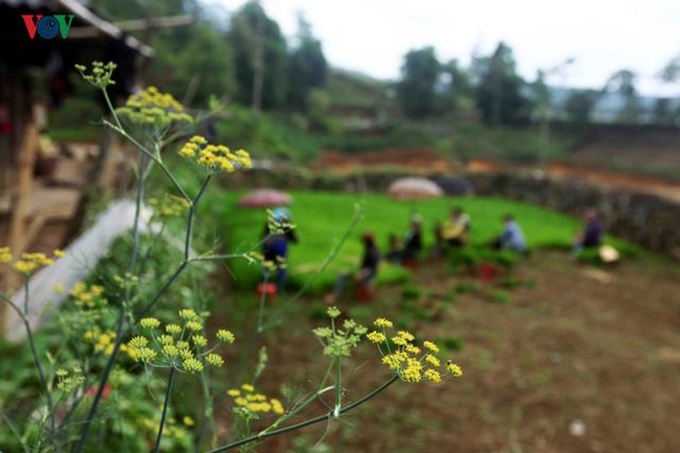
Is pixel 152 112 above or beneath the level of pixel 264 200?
above

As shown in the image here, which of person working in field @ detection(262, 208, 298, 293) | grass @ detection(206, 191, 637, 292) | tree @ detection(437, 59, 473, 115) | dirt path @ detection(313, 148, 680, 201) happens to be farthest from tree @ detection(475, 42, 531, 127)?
person working in field @ detection(262, 208, 298, 293)

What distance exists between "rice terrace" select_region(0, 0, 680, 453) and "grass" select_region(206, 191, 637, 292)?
0.11m

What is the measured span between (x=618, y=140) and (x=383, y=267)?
38748 millimetres

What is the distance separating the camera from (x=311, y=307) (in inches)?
365

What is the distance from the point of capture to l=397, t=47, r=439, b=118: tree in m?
50.9

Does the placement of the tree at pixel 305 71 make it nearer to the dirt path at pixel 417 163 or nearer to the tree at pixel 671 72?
the dirt path at pixel 417 163

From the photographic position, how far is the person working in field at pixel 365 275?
359 inches

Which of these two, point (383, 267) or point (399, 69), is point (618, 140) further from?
point (383, 267)

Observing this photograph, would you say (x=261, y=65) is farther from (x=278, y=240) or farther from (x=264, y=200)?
(x=278, y=240)

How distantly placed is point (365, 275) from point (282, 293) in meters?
1.48

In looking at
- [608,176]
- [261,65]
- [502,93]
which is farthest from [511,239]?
[502,93]

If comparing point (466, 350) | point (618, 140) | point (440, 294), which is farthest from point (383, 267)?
point (618, 140)

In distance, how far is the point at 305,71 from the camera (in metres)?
50.6

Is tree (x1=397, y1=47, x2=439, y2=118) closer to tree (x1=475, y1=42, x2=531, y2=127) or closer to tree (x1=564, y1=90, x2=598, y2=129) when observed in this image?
tree (x1=475, y1=42, x2=531, y2=127)
